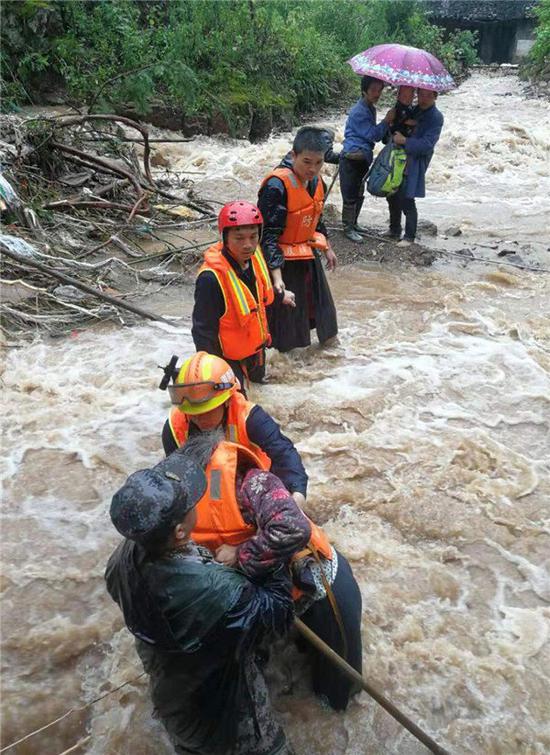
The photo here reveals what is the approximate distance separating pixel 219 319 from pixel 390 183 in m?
3.78

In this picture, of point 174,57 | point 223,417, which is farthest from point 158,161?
point 223,417

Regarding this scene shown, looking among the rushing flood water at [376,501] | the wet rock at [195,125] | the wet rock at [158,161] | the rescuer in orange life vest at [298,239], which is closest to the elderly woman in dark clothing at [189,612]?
the rushing flood water at [376,501]

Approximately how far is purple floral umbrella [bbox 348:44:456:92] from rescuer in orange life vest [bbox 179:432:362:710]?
4652mm

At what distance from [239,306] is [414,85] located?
3.61m

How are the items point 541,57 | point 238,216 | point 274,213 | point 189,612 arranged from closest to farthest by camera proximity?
point 189,612, point 238,216, point 274,213, point 541,57

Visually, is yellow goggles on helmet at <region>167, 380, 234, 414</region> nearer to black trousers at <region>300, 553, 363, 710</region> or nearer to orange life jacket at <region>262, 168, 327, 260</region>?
black trousers at <region>300, 553, 363, 710</region>

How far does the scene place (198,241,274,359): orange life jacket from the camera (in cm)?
312

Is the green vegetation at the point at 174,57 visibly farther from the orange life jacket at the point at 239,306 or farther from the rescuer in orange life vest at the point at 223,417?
the rescuer in orange life vest at the point at 223,417

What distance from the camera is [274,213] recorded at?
3.92 metres

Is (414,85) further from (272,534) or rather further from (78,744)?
(78,744)

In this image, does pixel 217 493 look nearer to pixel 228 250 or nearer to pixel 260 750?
pixel 260 750

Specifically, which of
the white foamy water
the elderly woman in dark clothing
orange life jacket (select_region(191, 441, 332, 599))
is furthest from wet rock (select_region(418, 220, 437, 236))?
the elderly woman in dark clothing

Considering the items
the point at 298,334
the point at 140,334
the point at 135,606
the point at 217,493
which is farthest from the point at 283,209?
the point at 135,606

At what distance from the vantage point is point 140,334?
5.27 m
